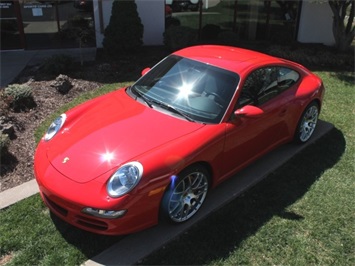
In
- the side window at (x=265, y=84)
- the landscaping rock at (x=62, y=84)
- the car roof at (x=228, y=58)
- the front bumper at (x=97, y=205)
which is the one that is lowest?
the landscaping rock at (x=62, y=84)

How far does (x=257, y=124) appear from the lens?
4.48 m

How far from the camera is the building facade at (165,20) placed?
10.8 metres

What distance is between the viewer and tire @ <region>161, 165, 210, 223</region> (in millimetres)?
3578

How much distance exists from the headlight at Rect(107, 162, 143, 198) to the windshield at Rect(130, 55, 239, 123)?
3.11 ft

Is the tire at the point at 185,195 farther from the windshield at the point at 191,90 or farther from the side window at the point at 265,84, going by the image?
the side window at the point at 265,84

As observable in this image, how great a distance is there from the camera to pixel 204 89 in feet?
14.2

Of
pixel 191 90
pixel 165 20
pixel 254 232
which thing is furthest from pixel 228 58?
pixel 165 20

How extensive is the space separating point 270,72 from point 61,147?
2.72 m

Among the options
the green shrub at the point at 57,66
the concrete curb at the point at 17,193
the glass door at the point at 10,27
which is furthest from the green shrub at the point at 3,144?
the glass door at the point at 10,27

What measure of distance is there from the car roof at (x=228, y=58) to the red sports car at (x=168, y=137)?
0.01m

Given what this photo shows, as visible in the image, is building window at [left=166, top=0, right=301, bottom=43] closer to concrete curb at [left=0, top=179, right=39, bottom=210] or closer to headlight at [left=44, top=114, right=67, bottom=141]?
headlight at [left=44, top=114, right=67, bottom=141]

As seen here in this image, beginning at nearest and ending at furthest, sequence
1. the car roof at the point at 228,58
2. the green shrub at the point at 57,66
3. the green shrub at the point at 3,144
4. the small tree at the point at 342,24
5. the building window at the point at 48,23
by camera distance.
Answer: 1. the car roof at the point at 228,58
2. the green shrub at the point at 3,144
3. the green shrub at the point at 57,66
4. the building window at the point at 48,23
5. the small tree at the point at 342,24

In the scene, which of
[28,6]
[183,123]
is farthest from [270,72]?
[28,6]

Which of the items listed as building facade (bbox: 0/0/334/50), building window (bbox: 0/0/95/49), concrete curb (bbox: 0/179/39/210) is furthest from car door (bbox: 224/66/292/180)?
building window (bbox: 0/0/95/49)
